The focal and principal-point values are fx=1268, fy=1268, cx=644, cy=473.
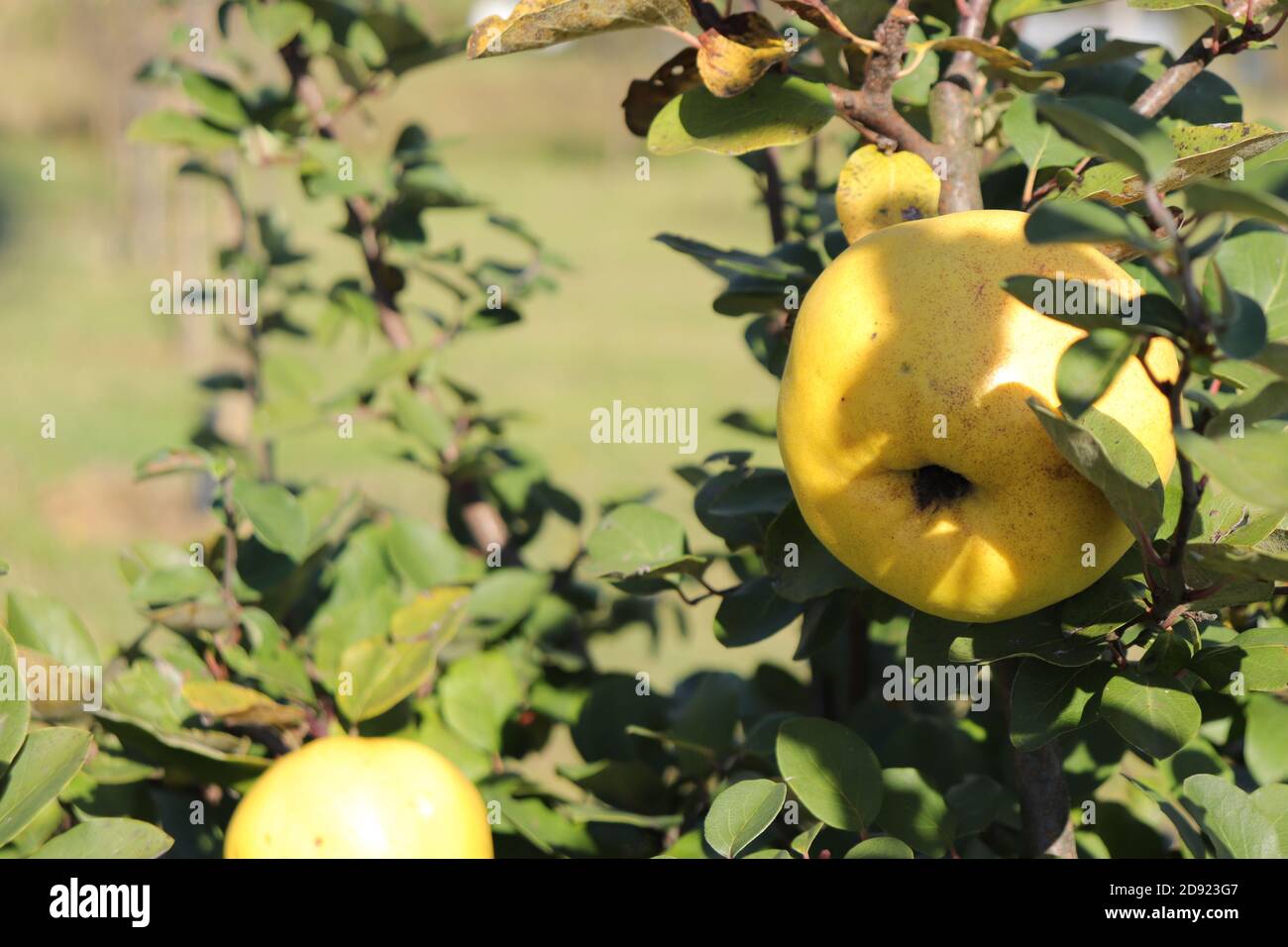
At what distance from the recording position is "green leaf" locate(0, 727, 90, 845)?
2.24 ft

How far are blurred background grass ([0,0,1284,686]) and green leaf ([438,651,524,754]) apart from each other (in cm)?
28

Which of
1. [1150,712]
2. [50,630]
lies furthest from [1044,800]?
[50,630]

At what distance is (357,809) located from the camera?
0.75 m

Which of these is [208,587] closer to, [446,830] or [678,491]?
[446,830]

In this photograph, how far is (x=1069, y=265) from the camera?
0.60m

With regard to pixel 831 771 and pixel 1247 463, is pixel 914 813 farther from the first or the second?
pixel 1247 463

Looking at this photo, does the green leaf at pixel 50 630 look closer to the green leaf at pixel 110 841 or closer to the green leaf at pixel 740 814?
the green leaf at pixel 110 841

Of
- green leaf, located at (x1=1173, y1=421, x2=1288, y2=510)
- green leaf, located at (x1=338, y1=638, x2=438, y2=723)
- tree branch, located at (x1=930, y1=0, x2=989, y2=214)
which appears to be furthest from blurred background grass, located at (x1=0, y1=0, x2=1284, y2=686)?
green leaf, located at (x1=1173, y1=421, x2=1288, y2=510)

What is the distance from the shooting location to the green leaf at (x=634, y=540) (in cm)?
88

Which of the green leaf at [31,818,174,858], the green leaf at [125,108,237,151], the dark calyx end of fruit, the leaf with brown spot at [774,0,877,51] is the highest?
the green leaf at [125,108,237,151]

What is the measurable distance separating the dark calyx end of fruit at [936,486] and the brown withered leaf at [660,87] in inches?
11.9

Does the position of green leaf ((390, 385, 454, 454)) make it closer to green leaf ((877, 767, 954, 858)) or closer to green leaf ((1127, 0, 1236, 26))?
green leaf ((877, 767, 954, 858))

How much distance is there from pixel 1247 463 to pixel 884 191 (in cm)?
29
